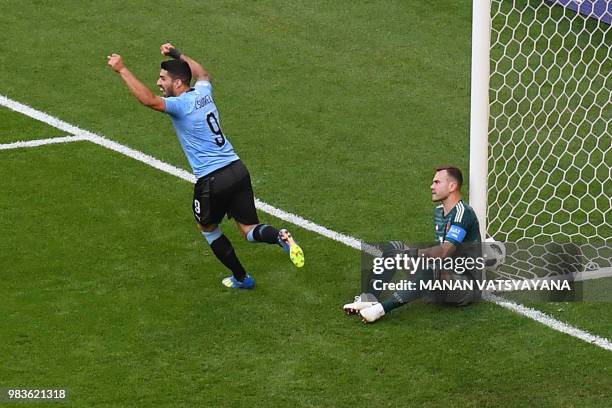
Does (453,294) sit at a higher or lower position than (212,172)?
lower

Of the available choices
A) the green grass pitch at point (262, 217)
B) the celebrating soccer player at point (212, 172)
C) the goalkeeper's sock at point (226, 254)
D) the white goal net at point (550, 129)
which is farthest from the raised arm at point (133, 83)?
the white goal net at point (550, 129)

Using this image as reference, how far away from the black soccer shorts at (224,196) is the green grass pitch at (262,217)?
637mm

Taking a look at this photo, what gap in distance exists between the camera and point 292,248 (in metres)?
10.8

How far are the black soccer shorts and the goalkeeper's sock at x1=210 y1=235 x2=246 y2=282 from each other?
170mm

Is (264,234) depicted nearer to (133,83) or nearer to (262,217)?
(262,217)

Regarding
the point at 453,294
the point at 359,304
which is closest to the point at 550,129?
the point at 453,294

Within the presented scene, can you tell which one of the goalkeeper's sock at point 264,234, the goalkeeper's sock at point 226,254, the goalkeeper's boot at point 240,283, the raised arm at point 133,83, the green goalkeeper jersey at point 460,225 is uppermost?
the raised arm at point 133,83

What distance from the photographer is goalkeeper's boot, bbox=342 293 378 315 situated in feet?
35.4

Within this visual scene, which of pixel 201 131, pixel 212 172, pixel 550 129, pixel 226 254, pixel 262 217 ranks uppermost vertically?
pixel 201 131

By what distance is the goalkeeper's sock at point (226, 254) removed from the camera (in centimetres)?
1107

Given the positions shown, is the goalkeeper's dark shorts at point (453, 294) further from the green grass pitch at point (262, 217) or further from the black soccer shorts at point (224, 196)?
the black soccer shorts at point (224, 196)

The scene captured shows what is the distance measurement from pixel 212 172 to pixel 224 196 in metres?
0.21

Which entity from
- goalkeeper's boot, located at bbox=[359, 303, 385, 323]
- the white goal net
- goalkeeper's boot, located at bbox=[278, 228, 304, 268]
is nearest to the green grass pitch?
goalkeeper's boot, located at bbox=[359, 303, 385, 323]

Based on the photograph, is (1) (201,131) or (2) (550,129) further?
(2) (550,129)
